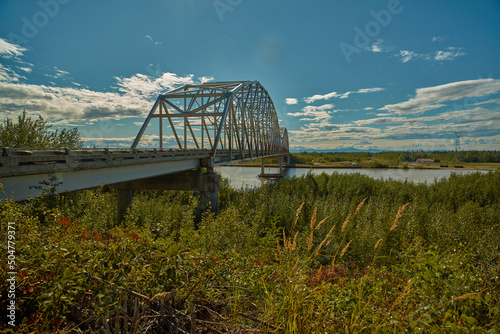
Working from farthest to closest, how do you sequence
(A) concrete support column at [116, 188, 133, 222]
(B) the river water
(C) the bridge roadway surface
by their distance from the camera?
1. (B) the river water
2. (A) concrete support column at [116, 188, 133, 222]
3. (C) the bridge roadway surface

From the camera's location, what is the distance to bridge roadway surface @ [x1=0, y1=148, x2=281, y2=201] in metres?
5.93

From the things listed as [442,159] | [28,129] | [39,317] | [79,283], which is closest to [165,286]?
[79,283]

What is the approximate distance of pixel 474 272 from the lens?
11.5 feet

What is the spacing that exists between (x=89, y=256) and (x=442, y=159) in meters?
142

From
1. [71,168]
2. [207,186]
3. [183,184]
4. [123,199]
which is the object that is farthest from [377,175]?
[71,168]

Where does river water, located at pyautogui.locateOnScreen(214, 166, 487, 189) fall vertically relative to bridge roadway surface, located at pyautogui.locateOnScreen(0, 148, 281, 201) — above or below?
below

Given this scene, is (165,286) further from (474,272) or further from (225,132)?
(225,132)

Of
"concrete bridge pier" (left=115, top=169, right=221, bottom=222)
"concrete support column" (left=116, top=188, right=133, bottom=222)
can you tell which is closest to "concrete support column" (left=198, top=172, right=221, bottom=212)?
"concrete bridge pier" (left=115, top=169, right=221, bottom=222)

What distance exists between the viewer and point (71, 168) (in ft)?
25.0

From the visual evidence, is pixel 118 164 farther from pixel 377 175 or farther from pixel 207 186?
pixel 377 175

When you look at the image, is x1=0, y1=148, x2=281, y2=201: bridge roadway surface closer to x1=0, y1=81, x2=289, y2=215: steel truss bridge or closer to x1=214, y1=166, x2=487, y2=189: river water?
x1=0, y1=81, x2=289, y2=215: steel truss bridge

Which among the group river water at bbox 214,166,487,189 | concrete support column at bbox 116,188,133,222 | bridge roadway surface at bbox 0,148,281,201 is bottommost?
river water at bbox 214,166,487,189

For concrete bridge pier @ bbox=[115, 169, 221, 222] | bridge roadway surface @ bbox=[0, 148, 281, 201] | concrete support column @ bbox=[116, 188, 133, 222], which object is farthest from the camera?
concrete support column @ bbox=[116, 188, 133, 222]

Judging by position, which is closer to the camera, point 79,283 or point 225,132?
point 79,283
